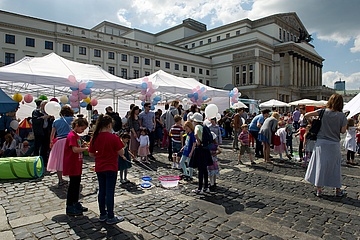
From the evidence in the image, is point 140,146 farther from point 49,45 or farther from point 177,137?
point 49,45

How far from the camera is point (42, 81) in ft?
32.3

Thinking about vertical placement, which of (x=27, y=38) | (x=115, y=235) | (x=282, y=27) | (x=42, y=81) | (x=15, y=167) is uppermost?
(x=282, y=27)

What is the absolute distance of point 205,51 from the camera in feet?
236

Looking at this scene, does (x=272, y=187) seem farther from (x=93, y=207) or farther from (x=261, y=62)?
(x=261, y=62)

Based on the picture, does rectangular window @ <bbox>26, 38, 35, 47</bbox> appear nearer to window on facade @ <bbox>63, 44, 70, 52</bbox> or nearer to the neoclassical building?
the neoclassical building

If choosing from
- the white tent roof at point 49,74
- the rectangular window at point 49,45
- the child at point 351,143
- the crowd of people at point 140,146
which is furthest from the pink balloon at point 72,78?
the rectangular window at point 49,45

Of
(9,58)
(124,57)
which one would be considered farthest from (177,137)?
(124,57)

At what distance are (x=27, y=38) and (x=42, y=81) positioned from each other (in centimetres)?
3881

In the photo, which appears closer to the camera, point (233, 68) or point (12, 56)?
point (12, 56)

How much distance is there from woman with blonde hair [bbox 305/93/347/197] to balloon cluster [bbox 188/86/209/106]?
33.5ft

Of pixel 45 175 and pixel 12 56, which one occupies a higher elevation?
pixel 12 56

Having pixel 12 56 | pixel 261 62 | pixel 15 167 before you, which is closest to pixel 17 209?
pixel 15 167

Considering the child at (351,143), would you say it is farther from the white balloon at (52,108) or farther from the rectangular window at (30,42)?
the rectangular window at (30,42)

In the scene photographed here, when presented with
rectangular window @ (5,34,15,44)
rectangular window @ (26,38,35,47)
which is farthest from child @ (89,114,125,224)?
rectangular window @ (26,38,35,47)
